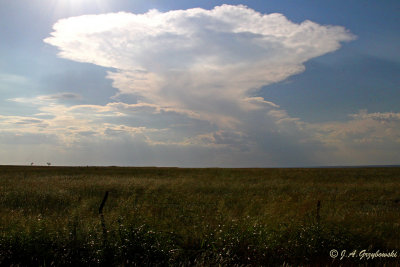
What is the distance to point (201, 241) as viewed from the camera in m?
8.07

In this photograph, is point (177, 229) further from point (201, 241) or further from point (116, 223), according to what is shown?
point (116, 223)

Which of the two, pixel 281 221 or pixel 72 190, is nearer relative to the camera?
pixel 281 221

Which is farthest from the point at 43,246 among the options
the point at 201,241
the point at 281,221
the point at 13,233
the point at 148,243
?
the point at 281,221

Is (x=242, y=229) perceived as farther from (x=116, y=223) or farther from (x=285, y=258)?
(x=116, y=223)

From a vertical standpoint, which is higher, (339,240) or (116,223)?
(116,223)

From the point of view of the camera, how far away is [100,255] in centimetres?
705

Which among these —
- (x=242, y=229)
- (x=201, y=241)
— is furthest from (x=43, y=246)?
(x=242, y=229)

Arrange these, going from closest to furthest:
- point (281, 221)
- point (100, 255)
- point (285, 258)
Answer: point (100, 255) → point (285, 258) → point (281, 221)

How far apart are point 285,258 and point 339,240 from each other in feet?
6.04

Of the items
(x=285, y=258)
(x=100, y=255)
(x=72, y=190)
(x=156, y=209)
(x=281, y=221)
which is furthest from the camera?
(x=72, y=190)

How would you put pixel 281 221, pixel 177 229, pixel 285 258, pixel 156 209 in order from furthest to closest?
pixel 156 209, pixel 281 221, pixel 177 229, pixel 285 258

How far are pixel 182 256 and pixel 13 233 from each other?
4.10m

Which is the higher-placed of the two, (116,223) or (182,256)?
(116,223)

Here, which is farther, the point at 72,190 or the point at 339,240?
the point at 72,190
